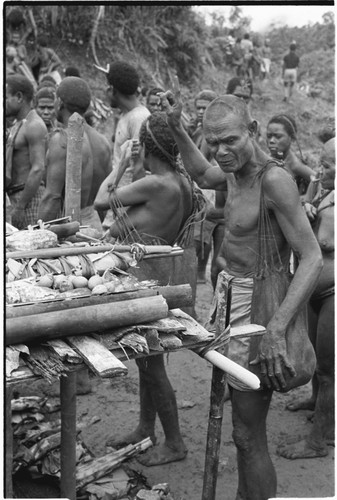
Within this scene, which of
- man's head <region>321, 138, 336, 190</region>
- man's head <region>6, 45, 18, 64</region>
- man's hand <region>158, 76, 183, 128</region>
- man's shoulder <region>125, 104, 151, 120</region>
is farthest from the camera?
man's head <region>6, 45, 18, 64</region>

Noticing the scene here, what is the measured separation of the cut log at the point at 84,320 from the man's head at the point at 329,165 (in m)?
2.05

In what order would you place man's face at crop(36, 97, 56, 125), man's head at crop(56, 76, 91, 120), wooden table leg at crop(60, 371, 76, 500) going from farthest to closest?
1. man's face at crop(36, 97, 56, 125)
2. man's head at crop(56, 76, 91, 120)
3. wooden table leg at crop(60, 371, 76, 500)

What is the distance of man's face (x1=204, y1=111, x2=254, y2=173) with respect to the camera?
2.92 m

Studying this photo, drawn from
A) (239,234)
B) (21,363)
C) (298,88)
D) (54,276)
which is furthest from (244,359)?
(298,88)

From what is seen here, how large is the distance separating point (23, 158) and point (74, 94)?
40.6 inches

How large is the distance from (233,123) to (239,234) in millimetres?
577

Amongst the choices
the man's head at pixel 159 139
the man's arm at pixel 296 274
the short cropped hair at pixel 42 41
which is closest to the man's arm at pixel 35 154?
the man's head at pixel 159 139

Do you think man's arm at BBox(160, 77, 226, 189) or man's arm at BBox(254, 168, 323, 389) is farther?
man's arm at BBox(160, 77, 226, 189)

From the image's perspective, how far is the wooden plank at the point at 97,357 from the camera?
2.07 metres

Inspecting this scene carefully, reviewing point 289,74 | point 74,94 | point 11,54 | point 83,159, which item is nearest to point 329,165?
point 83,159

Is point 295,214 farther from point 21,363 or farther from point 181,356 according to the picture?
point 181,356

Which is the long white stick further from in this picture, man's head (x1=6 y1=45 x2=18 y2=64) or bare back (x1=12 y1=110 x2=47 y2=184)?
man's head (x1=6 y1=45 x2=18 y2=64)

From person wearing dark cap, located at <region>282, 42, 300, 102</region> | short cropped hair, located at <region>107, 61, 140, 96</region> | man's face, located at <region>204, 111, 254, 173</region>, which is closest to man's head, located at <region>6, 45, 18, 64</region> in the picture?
short cropped hair, located at <region>107, 61, 140, 96</region>

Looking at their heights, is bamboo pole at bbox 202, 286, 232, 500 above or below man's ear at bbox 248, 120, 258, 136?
below
